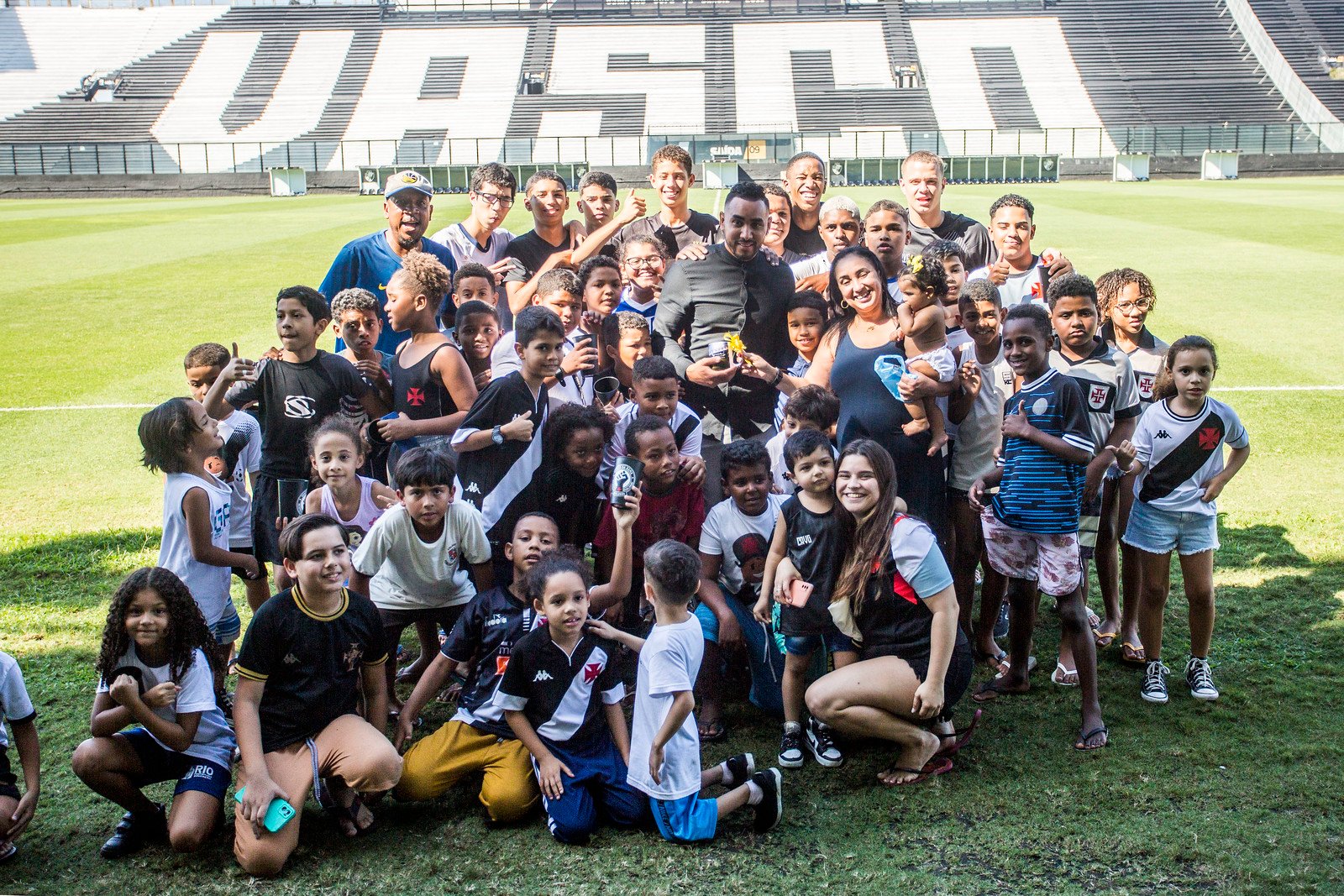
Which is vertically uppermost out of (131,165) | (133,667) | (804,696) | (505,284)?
(131,165)

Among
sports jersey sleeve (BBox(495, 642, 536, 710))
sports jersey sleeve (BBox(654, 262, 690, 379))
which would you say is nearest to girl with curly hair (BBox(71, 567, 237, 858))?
sports jersey sleeve (BBox(495, 642, 536, 710))

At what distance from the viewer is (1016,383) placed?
220 inches

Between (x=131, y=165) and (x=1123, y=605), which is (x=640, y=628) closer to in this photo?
(x=1123, y=605)

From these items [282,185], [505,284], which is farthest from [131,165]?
[505,284]

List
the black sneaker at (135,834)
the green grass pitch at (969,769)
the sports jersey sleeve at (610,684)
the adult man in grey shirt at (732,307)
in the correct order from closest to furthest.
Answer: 1. the green grass pitch at (969,769)
2. the black sneaker at (135,834)
3. the sports jersey sleeve at (610,684)
4. the adult man in grey shirt at (732,307)

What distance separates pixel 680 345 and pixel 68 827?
3680mm

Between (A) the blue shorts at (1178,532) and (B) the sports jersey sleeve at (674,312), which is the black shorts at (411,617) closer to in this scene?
(B) the sports jersey sleeve at (674,312)

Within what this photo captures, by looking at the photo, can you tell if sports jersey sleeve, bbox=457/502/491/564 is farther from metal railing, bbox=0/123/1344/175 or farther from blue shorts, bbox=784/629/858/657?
metal railing, bbox=0/123/1344/175

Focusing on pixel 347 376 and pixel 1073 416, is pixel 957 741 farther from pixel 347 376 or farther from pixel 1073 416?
pixel 347 376

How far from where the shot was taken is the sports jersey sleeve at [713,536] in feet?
16.9

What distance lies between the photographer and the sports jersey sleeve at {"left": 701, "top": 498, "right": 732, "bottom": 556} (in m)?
5.16

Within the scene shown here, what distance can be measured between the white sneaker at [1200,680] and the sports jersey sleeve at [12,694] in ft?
16.2

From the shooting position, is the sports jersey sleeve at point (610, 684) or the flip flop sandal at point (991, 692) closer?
the sports jersey sleeve at point (610, 684)

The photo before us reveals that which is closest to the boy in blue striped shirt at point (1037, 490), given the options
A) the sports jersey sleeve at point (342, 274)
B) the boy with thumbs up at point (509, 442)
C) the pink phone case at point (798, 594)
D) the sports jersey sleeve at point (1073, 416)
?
the sports jersey sleeve at point (1073, 416)
